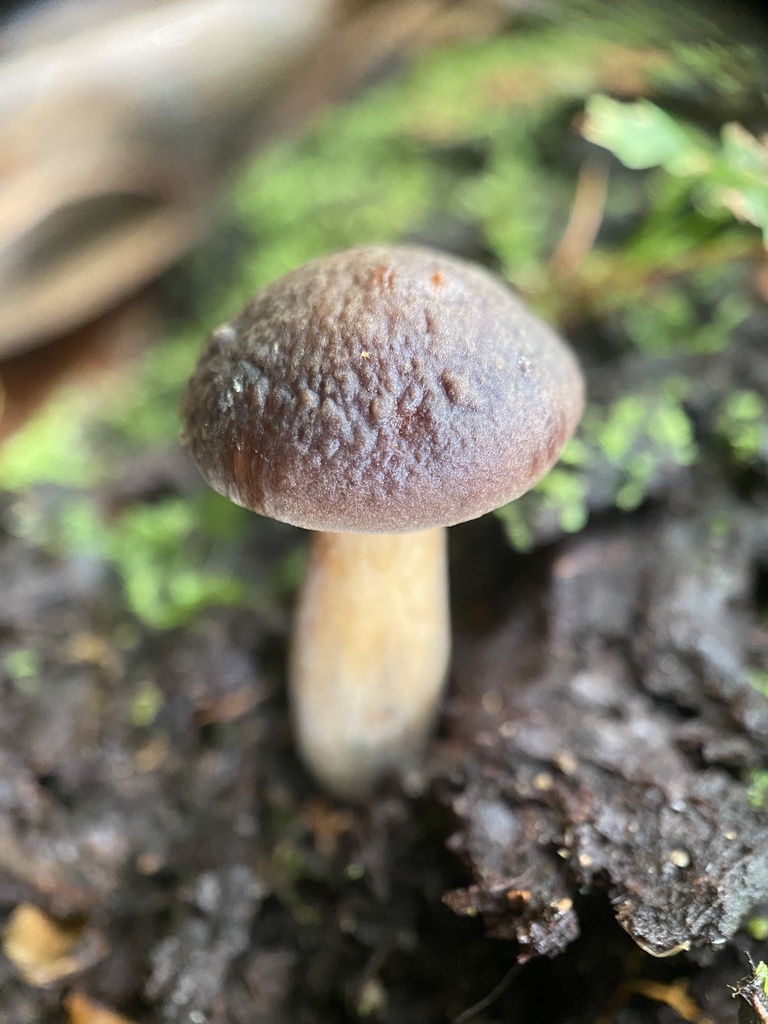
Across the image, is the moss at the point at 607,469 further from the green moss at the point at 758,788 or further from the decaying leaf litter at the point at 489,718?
the green moss at the point at 758,788

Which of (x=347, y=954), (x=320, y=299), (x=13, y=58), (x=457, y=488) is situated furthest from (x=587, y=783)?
(x=13, y=58)

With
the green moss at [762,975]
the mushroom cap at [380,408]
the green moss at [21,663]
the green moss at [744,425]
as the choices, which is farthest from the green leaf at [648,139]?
the green moss at [21,663]

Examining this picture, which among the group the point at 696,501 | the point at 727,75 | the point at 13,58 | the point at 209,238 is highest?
the point at 13,58

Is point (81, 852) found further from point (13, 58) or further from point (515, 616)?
point (13, 58)

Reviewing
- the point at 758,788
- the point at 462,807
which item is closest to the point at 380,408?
the point at 462,807

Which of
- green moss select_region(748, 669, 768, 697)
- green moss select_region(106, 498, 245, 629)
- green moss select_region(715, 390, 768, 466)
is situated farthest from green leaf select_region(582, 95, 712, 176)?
green moss select_region(106, 498, 245, 629)

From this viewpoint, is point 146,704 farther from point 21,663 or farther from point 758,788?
point 758,788
